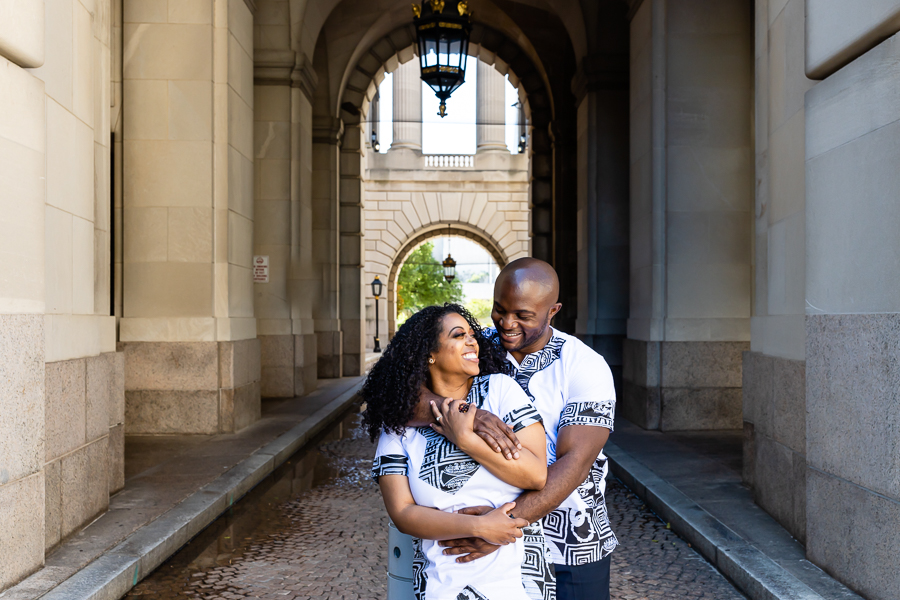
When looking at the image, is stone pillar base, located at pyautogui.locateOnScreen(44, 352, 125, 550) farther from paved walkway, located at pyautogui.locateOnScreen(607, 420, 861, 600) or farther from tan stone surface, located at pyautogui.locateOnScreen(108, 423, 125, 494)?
paved walkway, located at pyautogui.locateOnScreen(607, 420, 861, 600)

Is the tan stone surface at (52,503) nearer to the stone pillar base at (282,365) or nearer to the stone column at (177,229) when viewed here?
the stone column at (177,229)

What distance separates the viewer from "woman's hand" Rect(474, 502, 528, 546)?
6.89 feet

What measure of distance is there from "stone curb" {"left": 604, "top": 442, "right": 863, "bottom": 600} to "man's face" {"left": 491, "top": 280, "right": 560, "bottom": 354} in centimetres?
250

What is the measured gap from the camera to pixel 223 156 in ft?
31.1

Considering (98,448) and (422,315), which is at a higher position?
(422,315)

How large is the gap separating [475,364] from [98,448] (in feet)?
14.2

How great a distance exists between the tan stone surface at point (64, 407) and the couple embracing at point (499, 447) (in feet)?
10.9

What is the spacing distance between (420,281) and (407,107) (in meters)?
16.3

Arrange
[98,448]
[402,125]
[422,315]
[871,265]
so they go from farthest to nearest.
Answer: [402,125] → [98,448] → [871,265] → [422,315]

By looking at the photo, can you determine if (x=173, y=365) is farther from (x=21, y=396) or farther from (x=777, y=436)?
(x=777, y=436)

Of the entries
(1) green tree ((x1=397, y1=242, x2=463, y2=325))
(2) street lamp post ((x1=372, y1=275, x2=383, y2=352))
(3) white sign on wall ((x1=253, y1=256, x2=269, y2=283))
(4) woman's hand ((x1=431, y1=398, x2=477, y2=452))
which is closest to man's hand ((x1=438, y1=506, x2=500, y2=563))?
(4) woman's hand ((x1=431, y1=398, x2=477, y2=452))

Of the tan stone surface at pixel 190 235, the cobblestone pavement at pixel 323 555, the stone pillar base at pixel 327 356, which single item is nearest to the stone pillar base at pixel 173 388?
the tan stone surface at pixel 190 235

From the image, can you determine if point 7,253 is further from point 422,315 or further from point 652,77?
point 652,77

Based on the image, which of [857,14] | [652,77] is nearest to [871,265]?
[857,14]
